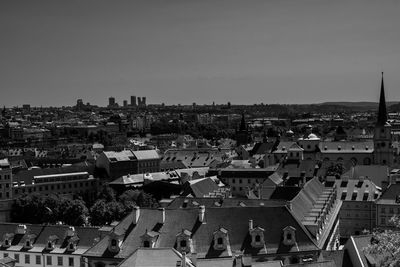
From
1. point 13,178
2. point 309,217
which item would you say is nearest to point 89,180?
point 13,178

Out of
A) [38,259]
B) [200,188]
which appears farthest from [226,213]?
[200,188]

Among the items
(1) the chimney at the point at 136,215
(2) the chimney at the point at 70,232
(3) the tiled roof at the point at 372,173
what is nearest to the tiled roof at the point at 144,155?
(3) the tiled roof at the point at 372,173

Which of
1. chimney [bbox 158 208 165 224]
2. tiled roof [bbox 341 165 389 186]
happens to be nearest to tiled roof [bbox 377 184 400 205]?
tiled roof [bbox 341 165 389 186]

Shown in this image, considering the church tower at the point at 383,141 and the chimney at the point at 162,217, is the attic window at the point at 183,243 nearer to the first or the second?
the chimney at the point at 162,217

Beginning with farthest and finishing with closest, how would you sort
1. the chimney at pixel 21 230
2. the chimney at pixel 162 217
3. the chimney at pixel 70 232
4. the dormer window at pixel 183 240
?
the chimney at pixel 21 230 < the chimney at pixel 70 232 < the chimney at pixel 162 217 < the dormer window at pixel 183 240

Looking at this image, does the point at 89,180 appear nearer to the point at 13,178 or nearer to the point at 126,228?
the point at 13,178

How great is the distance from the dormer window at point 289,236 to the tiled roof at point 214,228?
394 millimetres

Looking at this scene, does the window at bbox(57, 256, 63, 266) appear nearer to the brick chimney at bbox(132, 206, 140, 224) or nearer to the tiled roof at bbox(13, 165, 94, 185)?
the brick chimney at bbox(132, 206, 140, 224)

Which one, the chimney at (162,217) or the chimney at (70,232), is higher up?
the chimney at (162,217)

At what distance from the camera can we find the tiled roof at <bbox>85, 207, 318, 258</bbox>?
50.2 m

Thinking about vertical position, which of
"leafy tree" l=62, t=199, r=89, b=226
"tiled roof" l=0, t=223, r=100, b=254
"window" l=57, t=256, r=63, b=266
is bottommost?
"leafy tree" l=62, t=199, r=89, b=226

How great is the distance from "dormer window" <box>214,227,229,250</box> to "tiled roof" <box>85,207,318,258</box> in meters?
0.48

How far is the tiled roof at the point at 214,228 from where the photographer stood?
5016 cm

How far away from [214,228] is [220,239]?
153cm
